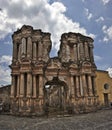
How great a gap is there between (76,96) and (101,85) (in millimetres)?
5208

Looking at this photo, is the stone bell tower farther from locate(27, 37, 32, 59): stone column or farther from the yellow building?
the yellow building

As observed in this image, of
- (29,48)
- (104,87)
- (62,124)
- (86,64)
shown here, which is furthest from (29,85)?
(104,87)

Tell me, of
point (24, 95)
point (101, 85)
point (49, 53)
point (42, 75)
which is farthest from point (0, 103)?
point (101, 85)

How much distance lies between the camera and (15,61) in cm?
2217

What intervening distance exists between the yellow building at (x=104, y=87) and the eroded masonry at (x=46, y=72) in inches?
99.1

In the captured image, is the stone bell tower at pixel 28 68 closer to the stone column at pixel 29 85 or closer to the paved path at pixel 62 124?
the stone column at pixel 29 85

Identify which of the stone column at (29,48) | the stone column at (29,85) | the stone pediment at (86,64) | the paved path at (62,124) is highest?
the stone column at (29,48)

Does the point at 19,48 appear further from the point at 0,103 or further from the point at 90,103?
the point at 90,103

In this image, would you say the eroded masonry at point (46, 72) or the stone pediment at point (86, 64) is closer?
the eroded masonry at point (46, 72)

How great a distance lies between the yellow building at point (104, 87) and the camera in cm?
2492

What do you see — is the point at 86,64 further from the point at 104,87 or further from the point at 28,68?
the point at 28,68

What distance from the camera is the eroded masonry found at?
20.2 metres

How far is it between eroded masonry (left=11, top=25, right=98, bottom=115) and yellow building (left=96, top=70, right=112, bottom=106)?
252 centimetres

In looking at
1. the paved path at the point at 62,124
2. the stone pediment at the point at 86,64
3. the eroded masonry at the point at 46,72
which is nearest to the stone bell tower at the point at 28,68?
the eroded masonry at the point at 46,72
